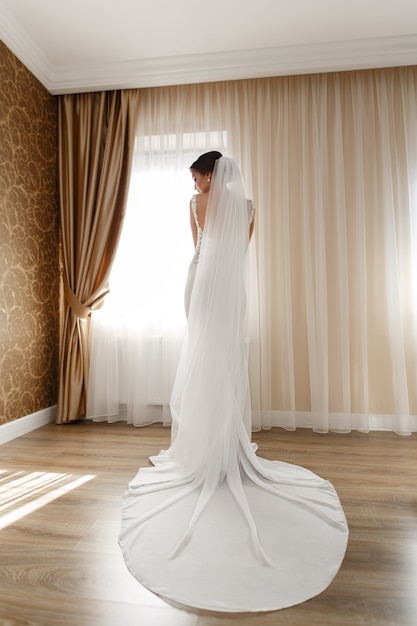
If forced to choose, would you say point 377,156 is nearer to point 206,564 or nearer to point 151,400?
point 151,400

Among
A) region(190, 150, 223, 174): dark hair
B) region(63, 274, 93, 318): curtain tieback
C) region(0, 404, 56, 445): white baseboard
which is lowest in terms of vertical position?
region(0, 404, 56, 445): white baseboard

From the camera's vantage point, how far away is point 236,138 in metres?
3.55

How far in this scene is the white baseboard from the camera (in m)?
3.00

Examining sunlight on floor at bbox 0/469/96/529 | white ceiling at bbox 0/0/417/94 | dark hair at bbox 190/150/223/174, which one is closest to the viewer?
sunlight on floor at bbox 0/469/96/529

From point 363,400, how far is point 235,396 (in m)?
1.53

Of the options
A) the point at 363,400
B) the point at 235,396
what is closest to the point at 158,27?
the point at 235,396

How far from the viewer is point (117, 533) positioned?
1.72m

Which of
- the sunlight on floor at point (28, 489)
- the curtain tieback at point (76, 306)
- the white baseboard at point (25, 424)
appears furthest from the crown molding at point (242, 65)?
the sunlight on floor at point (28, 489)

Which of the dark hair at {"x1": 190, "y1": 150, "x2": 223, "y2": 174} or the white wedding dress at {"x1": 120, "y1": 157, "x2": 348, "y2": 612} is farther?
the dark hair at {"x1": 190, "y1": 150, "x2": 223, "y2": 174}

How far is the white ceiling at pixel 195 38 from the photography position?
2.90 meters

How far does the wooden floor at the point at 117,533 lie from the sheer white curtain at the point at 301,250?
467 millimetres

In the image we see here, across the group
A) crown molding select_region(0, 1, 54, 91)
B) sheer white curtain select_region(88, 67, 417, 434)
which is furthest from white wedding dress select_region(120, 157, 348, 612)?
crown molding select_region(0, 1, 54, 91)

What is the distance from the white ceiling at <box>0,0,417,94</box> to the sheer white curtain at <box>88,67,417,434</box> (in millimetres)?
199

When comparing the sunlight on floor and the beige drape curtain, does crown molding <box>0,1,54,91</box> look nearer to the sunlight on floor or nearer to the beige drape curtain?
the beige drape curtain
